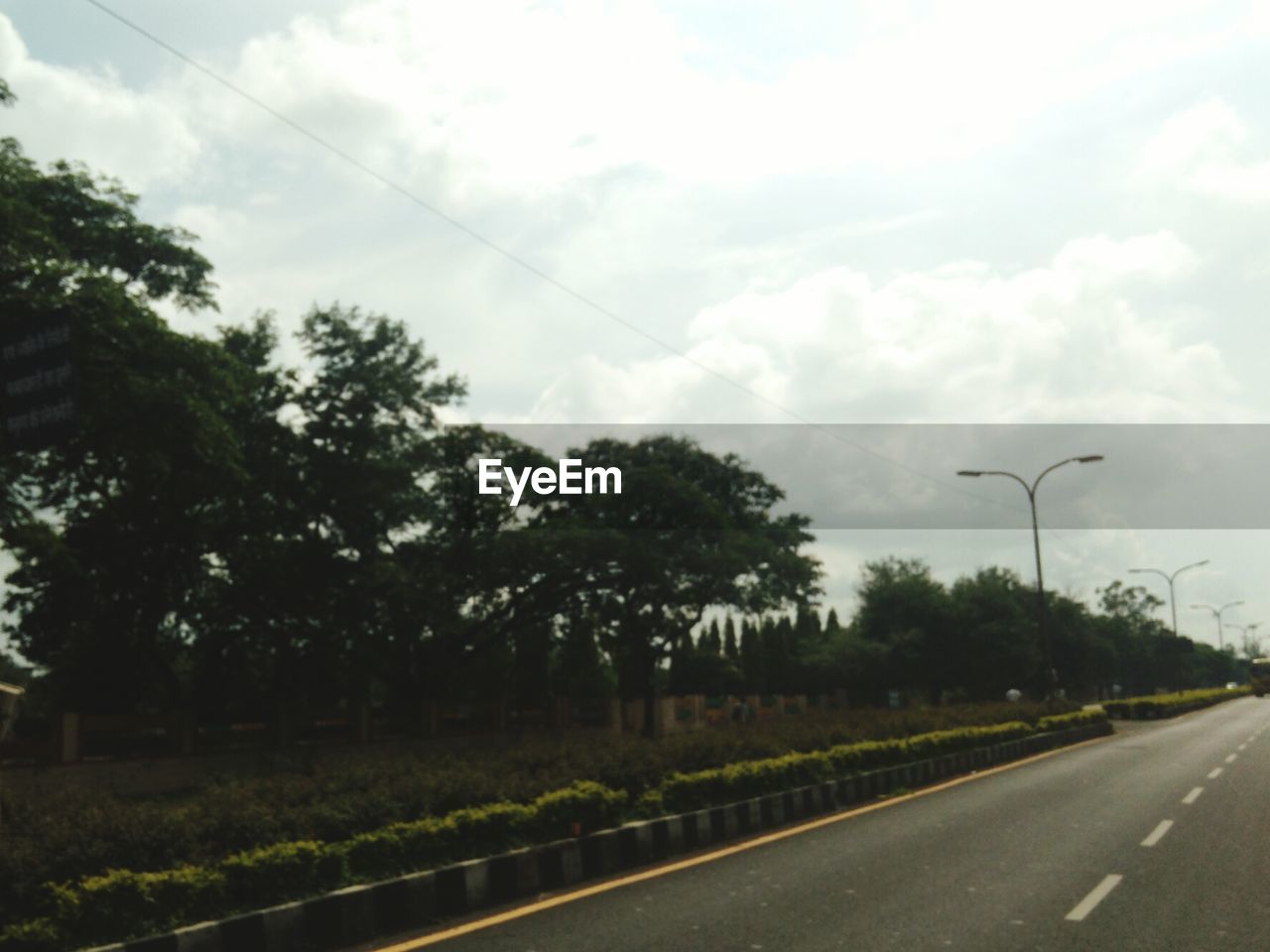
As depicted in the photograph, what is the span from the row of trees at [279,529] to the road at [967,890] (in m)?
17.4

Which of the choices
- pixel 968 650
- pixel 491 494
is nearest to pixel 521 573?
pixel 491 494

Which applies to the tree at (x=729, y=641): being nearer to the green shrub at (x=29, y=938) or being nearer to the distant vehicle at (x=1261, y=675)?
the distant vehicle at (x=1261, y=675)

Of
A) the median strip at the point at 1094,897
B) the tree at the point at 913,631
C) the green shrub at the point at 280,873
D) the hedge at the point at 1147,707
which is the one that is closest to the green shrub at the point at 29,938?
the green shrub at the point at 280,873

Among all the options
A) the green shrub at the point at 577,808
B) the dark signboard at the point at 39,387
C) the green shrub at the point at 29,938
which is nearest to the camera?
the green shrub at the point at 29,938

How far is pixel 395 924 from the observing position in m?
8.33

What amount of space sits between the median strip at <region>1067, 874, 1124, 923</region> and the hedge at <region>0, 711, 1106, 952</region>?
14.1ft

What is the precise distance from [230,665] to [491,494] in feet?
30.6

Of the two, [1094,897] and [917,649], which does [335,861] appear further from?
[917,649]

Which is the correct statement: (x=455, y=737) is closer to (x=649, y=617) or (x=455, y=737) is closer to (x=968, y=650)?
(x=649, y=617)

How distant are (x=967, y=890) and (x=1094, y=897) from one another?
36.0 inches

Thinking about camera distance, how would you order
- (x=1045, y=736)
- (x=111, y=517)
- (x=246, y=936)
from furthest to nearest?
(x=111, y=517)
(x=1045, y=736)
(x=246, y=936)

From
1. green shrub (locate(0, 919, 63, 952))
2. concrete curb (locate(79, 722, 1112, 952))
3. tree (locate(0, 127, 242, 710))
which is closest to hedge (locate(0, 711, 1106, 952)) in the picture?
green shrub (locate(0, 919, 63, 952))

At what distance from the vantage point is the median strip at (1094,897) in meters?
8.35

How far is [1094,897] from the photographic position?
8.98 meters
